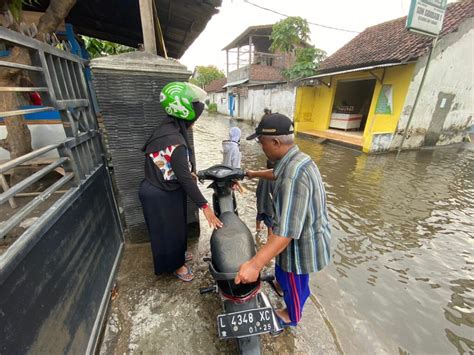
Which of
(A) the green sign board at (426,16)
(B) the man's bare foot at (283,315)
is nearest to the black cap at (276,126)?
(B) the man's bare foot at (283,315)

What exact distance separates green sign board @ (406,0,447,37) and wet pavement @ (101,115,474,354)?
189 inches

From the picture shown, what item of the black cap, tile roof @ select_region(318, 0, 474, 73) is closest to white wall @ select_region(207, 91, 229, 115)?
tile roof @ select_region(318, 0, 474, 73)

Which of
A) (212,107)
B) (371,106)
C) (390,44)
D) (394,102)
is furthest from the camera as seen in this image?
(212,107)

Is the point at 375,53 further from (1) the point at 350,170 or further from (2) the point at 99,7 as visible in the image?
(2) the point at 99,7

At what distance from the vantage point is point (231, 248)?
1.52 metres

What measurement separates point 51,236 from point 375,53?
1134 centimetres

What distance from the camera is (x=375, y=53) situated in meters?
8.91

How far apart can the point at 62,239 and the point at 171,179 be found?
2.82 feet

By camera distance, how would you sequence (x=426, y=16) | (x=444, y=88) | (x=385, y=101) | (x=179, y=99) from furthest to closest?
(x=444, y=88) < (x=385, y=101) < (x=426, y=16) < (x=179, y=99)

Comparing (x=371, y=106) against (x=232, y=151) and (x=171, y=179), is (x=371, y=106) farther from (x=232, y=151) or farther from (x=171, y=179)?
(x=171, y=179)

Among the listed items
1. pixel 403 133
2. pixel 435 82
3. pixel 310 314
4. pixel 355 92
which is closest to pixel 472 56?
pixel 435 82

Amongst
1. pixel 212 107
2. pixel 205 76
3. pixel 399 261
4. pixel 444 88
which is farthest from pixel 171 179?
pixel 205 76

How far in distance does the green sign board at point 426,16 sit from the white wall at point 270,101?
665cm

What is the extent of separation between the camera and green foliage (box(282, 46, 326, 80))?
448 inches
